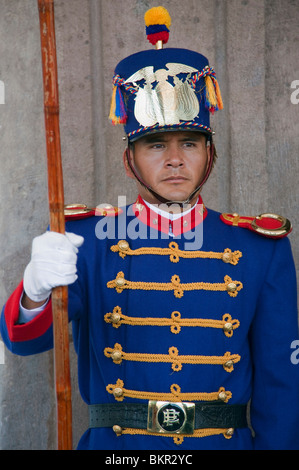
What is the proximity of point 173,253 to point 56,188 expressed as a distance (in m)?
0.47

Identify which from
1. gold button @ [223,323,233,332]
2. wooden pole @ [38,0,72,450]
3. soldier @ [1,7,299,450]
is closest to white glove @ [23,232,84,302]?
wooden pole @ [38,0,72,450]

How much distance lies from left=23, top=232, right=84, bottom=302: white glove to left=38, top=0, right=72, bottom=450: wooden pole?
0.02 meters

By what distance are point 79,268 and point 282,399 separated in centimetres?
69

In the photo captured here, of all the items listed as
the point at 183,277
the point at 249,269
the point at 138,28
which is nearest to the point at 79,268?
the point at 183,277

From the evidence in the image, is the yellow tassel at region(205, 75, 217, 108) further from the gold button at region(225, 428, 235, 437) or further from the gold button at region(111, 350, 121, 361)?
the gold button at region(225, 428, 235, 437)

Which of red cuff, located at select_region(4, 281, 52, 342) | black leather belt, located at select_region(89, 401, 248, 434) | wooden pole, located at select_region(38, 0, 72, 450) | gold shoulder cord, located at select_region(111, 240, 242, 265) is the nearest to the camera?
wooden pole, located at select_region(38, 0, 72, 450)

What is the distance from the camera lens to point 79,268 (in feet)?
6.71

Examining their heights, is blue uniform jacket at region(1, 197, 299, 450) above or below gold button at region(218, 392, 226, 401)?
above

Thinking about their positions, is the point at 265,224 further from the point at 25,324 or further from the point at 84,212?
the point at 25,324

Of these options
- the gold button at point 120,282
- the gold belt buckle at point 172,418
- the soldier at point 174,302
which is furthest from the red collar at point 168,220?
the gold belt buckle at point 172,418

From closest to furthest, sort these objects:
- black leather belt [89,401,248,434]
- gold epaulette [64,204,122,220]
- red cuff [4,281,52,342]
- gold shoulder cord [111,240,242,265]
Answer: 1. red cuff [4,281,52,342]
2. black leather belt [89,401,248,434]
3. gold shoulder cord [111,240,242,265]
4. gold epaulette [64,204,122,220]

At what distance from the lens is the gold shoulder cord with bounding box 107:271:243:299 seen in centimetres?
198

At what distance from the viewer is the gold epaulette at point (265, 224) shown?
82.4 inches
